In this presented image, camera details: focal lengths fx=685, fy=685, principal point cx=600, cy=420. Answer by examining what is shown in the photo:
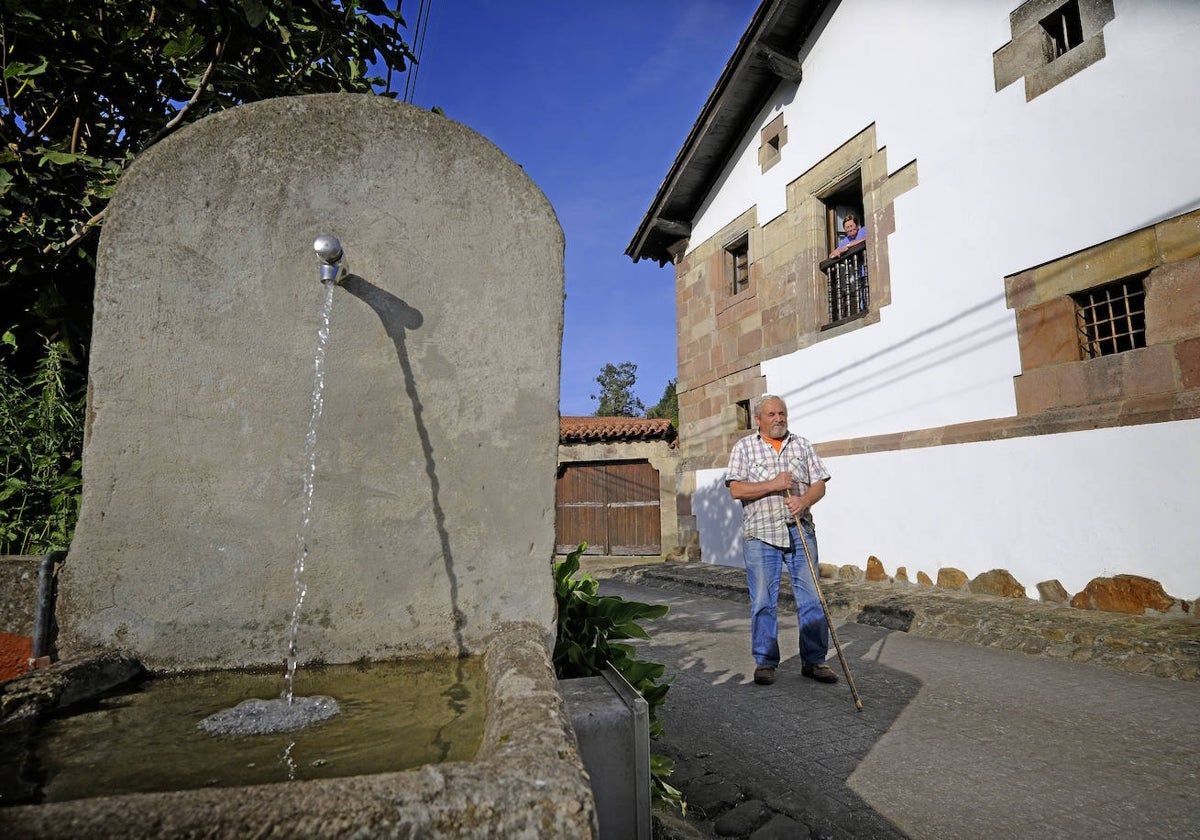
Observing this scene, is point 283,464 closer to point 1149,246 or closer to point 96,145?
point 96,145

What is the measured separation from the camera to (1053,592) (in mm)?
5621

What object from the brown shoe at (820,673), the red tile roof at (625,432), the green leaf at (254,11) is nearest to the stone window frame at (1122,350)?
the brown shoe at (820,673)

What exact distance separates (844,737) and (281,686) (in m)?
2.44

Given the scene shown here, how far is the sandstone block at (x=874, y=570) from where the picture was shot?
24.4ft

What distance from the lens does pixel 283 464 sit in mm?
2018

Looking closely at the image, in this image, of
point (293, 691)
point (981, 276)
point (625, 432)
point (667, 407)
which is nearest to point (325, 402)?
point (293, 691)

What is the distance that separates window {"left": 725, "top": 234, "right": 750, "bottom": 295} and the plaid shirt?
668 centimetres

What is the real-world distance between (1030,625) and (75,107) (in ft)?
22.1

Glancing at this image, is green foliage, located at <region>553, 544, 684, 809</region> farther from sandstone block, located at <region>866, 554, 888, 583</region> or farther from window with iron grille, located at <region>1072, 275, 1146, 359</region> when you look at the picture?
sandstone block, located at <region>866, 554, 888, 583</region>

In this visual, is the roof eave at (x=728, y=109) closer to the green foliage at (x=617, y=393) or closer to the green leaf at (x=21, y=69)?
the green leaf at (x=21, y=69)

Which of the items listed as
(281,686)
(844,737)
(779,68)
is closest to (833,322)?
(779,68)

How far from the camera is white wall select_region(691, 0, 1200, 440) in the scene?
17.0 ft

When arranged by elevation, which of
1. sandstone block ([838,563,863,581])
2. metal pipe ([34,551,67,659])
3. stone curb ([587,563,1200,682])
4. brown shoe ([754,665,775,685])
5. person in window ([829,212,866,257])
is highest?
person in window ([829,212,866,257])

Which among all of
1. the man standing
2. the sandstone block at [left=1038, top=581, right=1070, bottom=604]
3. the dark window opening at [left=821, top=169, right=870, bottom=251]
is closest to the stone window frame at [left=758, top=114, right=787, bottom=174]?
the dark window opening at [left=821, top=169, right=870, bottom=251]
